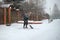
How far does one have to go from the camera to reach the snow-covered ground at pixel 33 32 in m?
1.34

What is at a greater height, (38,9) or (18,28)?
(38,9)

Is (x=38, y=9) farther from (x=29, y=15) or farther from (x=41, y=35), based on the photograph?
(x=41, y=35)

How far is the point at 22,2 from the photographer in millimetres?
1366

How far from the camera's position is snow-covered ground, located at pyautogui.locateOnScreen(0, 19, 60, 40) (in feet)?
4.38

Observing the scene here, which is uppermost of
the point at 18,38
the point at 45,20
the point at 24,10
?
the point at 24,10

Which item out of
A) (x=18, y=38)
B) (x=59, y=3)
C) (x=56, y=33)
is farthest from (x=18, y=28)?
(x=59, y=3)

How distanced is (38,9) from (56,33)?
318 millimetres

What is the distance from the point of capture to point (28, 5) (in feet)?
4.41

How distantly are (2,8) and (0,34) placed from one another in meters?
0.27

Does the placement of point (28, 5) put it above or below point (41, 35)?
above

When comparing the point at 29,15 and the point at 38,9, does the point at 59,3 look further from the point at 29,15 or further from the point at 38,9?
the point at 29,15

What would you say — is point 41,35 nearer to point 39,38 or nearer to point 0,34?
point 39,38

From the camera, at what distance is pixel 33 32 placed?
4.44 feet

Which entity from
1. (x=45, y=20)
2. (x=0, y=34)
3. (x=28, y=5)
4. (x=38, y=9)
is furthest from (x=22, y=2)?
(x=0, y=34)
